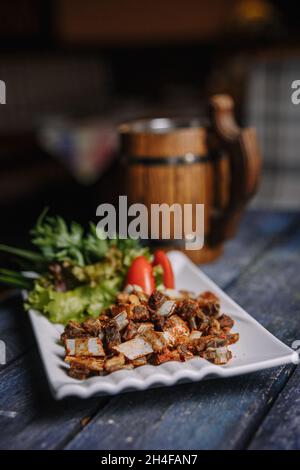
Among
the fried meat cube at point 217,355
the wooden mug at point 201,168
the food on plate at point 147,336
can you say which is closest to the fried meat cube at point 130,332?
the food on plate at point 147,336

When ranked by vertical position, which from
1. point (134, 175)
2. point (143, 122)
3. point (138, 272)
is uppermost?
point (143, 122)

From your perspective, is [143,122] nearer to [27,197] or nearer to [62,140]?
[27,197]

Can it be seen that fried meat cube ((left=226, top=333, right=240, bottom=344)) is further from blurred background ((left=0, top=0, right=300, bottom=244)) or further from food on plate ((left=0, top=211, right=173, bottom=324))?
blurred background ((left=0, top=0, right=300, bottom=244))

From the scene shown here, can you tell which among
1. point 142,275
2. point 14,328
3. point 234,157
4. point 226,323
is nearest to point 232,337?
point 226,323

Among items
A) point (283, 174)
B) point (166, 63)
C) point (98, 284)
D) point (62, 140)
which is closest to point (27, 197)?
point (62, 140)

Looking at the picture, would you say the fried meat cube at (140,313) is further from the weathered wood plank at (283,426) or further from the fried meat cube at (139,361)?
the weathered wood plank at (283,426)

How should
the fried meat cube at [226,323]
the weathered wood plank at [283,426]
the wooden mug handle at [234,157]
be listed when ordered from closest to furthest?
the weathered wood plank at [283,426] → the fried meat cube at [226,323] → the wooden mug handle at [234,157]
